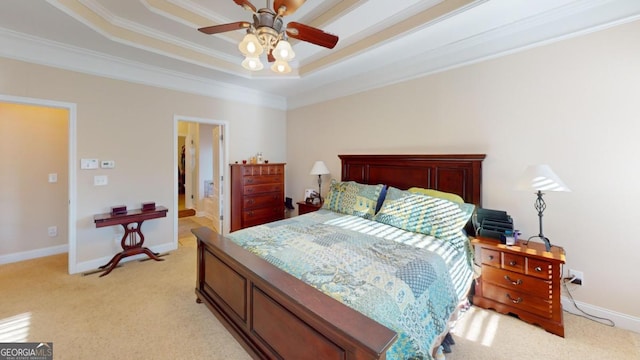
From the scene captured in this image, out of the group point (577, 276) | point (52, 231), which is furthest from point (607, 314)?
point (52, 231)

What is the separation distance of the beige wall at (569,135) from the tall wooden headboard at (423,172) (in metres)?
0.14

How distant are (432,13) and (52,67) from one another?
4.26 metres

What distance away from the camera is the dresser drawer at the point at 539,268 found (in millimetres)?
2059

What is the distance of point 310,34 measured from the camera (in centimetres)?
196

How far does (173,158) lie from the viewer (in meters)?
3.86

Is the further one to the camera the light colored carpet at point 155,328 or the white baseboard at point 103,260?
the white baseboard at point 103,260

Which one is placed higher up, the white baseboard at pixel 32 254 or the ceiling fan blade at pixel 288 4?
the ceiling fan blade at pixel 288 4

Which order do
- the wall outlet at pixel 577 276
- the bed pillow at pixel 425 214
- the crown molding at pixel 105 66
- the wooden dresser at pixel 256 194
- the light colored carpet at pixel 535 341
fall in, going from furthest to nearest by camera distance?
the wooden dresser at pixel 256 194 → the crown molding at pixel 105 66 → the bed pillow at pixel 425 214 → the wall outlet at pixel 577 276 → the light colored carpet at pixel 535 341

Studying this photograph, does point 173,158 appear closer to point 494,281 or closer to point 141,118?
point 141,118

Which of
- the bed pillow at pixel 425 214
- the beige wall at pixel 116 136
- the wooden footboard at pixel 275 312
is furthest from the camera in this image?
the beige wall at pixel 116 136

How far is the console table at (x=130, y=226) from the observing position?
3.10 m

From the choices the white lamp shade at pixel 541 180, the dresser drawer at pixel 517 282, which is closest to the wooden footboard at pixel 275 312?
the dresser drawer at pixel 517 282

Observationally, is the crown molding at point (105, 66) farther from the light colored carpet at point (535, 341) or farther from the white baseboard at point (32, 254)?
the light colored carpet at point (535, 341)

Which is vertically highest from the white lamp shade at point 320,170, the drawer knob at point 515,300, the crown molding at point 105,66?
the crown molding at point 105,66
